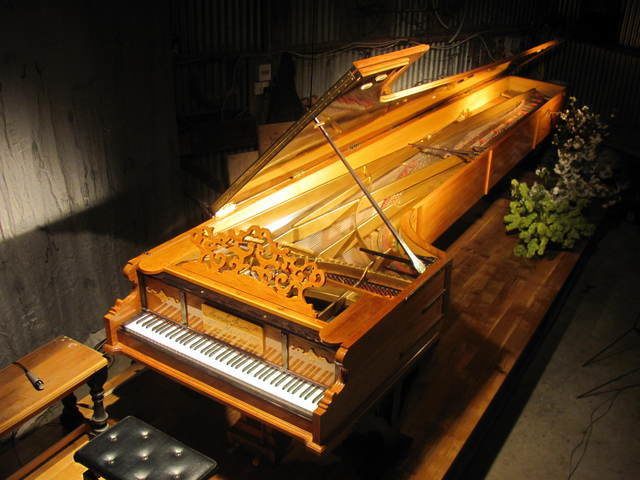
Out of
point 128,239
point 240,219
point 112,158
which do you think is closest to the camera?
point 240,219

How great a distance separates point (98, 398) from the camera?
329 cm

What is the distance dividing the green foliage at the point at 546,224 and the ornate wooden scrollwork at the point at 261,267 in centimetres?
272

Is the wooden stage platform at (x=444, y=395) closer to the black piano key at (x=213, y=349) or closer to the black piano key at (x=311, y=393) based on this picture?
the black piano key at (x=311, y=393)

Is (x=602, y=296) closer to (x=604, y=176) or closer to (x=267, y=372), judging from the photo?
(x=604, y=176)

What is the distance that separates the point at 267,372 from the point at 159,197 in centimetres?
223

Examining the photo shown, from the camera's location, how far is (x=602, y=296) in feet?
17.9

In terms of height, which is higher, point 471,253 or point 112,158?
point 112,158

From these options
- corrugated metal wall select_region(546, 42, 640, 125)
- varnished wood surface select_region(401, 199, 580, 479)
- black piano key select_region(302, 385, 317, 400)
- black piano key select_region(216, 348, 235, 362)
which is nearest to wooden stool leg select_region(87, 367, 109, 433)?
black piano key select_region(216, 348, 235, 362)

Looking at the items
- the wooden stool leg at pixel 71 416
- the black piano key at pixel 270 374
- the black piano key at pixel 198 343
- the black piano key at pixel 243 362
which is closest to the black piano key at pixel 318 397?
the black piano key at pixel 270 374

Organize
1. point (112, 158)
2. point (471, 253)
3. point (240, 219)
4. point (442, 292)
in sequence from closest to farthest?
point (442, 292)
point (240, 219)
point (112, 158)
point (471, 253)

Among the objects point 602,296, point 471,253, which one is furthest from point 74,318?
point 602,296

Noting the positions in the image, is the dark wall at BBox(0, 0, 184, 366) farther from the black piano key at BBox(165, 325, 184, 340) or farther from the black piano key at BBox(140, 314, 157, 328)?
the black piano key at BBox(165, 325, 184, 340)

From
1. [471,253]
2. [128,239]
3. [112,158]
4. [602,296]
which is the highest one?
[112,158]

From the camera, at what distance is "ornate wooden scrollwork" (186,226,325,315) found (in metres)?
2.77
